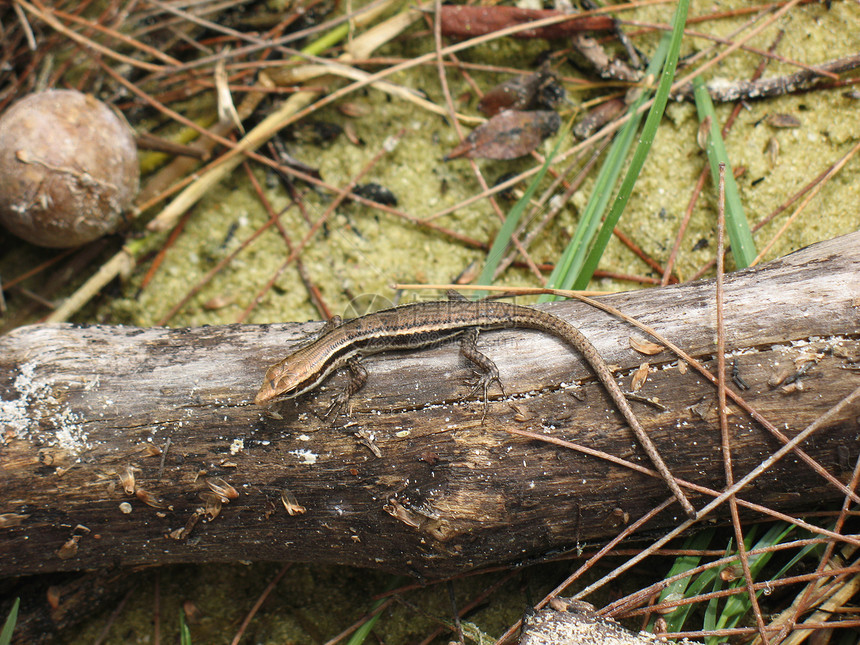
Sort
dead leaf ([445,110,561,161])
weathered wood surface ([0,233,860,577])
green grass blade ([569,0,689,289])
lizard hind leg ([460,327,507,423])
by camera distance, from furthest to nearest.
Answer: dead leaf ([445,110,561,161]) < green grass blade ([569,0,689,289]) < lizard hind leg ([460,327,507,423]) < weathered wood surface ([0,233,860,577])

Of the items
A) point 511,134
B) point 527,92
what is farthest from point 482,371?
point 527,92

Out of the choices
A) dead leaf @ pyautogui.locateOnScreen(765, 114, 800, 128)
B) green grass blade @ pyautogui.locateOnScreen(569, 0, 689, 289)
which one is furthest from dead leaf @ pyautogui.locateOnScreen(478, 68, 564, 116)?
dead leaf @ pyautogui.locateOnScreen(765, 114, 800, 128)

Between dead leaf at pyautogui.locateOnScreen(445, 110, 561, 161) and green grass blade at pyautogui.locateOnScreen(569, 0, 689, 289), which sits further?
dead leaf at pyautogui.locateOnScreen(445, 110, 561, 161)

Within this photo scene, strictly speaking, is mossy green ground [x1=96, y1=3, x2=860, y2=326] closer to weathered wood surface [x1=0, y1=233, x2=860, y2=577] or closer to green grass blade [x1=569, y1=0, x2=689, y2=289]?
green grass blade [x1=569, y1=0, x2=689, y2=289]

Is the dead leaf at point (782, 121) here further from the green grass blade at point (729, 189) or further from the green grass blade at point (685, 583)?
the green grass blade at point (685, 583)

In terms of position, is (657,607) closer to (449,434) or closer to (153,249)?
(449,434)

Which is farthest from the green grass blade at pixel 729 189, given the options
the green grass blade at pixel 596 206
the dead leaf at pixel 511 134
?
the dead leaf at pixel 511 134

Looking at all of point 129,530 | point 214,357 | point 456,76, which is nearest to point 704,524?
point 214,357
